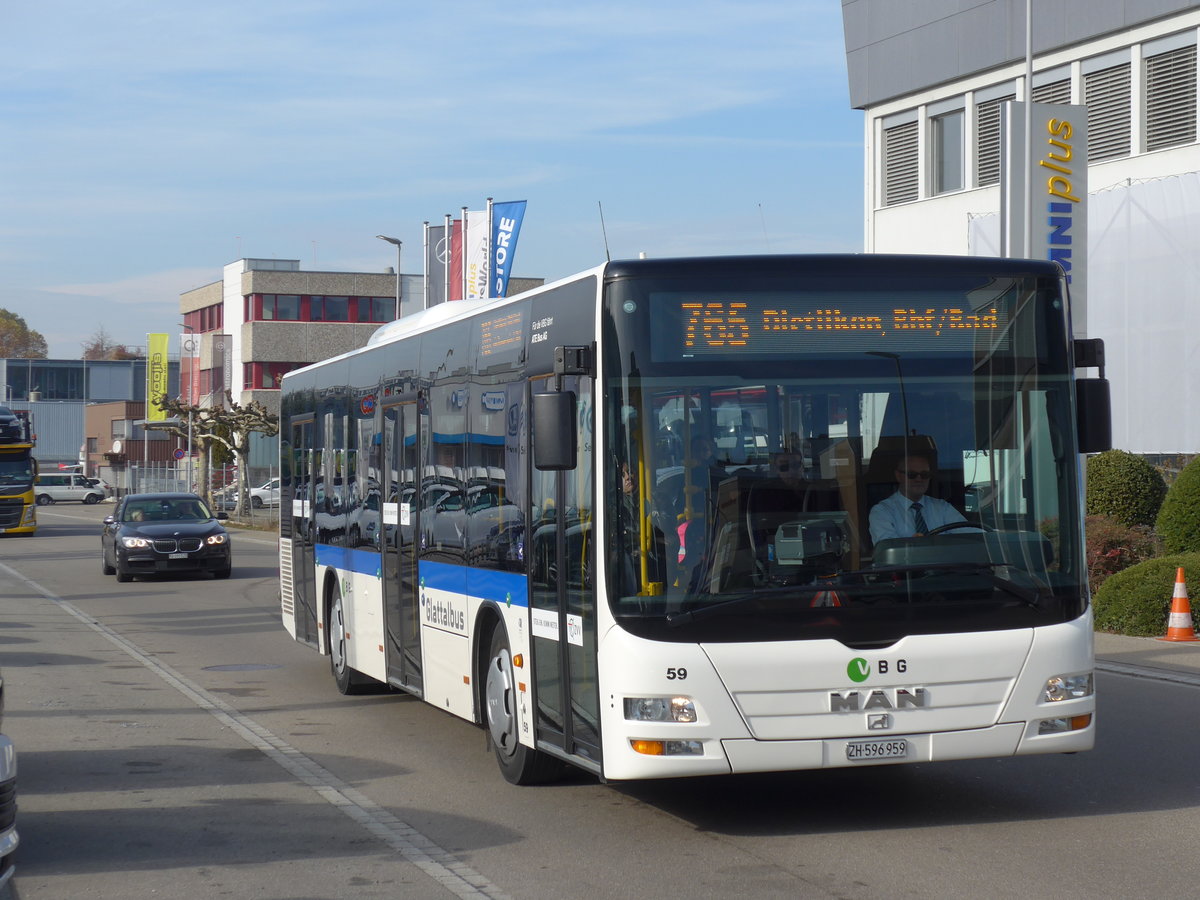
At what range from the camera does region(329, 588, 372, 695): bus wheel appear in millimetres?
13742

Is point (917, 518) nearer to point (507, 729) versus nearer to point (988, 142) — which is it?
point (507, 729)

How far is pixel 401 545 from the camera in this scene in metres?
11.8

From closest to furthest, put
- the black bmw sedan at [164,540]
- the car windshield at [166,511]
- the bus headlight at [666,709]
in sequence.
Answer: the bus headlight at [666,709], the black bmw sedan at [164,540], the car windshield at [166,511]

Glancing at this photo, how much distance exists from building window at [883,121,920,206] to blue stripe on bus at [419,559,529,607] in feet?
84.4

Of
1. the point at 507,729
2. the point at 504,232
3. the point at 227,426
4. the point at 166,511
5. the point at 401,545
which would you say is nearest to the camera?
the point at 507,729

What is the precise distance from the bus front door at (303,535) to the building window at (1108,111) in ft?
60.7

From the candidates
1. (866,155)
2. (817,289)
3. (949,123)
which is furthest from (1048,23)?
(817,289)

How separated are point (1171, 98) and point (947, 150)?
6.14 m

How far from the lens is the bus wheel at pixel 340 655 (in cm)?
1374

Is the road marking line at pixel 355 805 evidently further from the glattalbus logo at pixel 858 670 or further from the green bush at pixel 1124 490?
the green bush at pixel 1124 490

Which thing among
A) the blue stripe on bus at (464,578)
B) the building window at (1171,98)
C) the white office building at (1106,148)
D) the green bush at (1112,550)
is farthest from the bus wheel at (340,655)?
the building window at (1171,98)

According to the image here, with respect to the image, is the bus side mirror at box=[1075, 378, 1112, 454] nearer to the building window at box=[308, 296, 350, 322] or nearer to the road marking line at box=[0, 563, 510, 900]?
the road marking line at box=[0, 563, 510, 900]

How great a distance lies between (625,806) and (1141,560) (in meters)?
13.9

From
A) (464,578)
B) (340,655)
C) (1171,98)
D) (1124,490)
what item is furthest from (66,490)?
(464,578)
